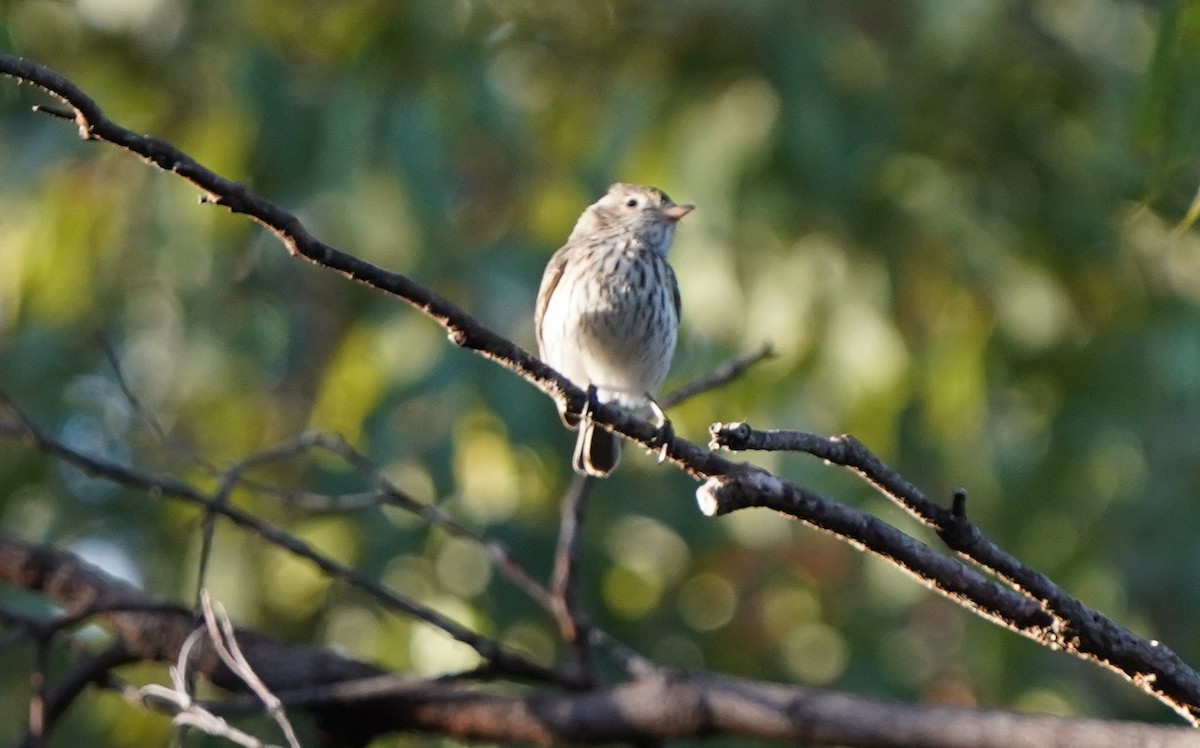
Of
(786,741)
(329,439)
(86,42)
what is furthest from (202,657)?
(86,42)

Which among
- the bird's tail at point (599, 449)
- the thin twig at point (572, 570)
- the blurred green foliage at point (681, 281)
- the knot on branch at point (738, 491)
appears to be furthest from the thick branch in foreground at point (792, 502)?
the blurred green foliage at point (681, 281)

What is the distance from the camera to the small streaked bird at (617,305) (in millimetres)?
4602

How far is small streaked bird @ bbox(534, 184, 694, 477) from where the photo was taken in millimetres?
4602

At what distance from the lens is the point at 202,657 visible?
3785mm

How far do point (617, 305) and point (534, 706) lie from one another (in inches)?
54.4

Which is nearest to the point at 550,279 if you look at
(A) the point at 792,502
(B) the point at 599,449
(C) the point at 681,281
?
(C) the point at 681,281

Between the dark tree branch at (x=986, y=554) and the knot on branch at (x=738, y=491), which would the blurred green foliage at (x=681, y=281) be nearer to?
the dark tree branch at (x=986, y=554)

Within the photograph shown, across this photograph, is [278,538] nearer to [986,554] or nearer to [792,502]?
[792,502]

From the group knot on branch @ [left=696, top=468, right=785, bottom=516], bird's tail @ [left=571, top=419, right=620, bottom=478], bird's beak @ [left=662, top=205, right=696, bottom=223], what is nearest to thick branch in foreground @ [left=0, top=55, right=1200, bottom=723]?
knot on branch @ [left=696, top=468, right=785, bottom=516]

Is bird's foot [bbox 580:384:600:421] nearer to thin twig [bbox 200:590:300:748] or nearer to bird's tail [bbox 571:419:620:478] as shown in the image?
thin twig [bbox 200:590:300:748]

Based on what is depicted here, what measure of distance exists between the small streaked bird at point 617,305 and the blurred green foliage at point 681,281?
0.37 feet

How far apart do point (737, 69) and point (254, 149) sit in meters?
1.59

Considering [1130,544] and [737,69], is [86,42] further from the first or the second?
[1130,544]

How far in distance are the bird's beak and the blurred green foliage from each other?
4 centimetres
